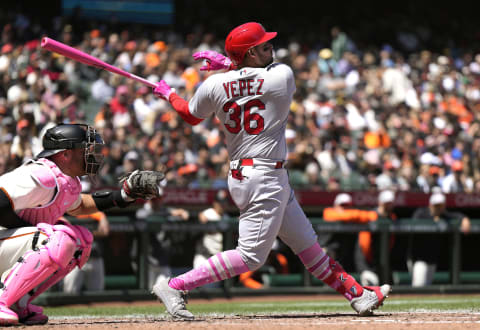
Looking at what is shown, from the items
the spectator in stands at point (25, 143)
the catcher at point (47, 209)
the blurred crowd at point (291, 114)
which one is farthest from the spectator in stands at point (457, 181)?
the catcher at point (47, 209)

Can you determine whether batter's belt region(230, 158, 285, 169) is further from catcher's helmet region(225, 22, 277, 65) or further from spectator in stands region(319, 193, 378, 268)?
spectator in stands region(319, 193, 378, 268)

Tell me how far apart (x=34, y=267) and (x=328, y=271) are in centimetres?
187

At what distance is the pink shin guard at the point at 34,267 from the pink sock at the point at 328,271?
5.08 ft

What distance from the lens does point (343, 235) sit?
34.1 feet

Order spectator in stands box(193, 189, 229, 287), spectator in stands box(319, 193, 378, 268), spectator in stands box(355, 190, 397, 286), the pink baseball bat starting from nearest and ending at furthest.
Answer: the pink baseball bat
spectator in stands box(193, 189, 229, 287)
spectator in stands box(355, 190, 397, 286)
spectator in stands box(319, 193, 378, 268)

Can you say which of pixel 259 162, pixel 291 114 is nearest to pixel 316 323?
pixel 259 162

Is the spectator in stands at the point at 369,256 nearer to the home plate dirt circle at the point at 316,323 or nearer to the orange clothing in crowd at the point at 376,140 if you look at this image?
the orange clothing in crowd at the point at 376,140

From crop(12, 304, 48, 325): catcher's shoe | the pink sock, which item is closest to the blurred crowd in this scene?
crop(12, 304, 48, 325): catcher's shoe

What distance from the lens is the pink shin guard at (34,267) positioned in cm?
457

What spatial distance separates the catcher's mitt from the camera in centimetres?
502

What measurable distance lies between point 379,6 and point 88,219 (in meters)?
14.7

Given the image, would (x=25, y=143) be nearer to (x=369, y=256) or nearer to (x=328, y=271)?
(x=369, y=256)

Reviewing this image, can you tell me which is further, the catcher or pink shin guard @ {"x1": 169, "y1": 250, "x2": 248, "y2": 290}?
pink shin guard @ {"x1": 169, "y1": 250, "x2": 248, "y2": 290}

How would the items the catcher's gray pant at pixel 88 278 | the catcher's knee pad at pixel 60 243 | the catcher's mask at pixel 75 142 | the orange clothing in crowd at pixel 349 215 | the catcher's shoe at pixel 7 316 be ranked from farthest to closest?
the orange clothing in crowd at pixel 349 215, the catcher's gray pant at pixel 88 278, the catcher's mask at pixel 75 142, the catcher's knee pad at pixel 60 243, the catcher's shoe at pixel 7 316
